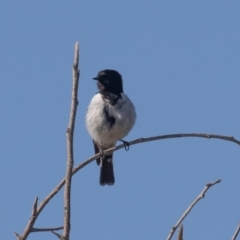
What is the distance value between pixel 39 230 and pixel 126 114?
5.76 metres

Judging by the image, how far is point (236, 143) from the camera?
3018 mm

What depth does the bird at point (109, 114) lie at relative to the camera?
8.06 metres

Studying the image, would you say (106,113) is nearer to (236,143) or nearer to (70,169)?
(236,143)

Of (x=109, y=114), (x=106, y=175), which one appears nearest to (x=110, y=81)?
(x=109, y=114)

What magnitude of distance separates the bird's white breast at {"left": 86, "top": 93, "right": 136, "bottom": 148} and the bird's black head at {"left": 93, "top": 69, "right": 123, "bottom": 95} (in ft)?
0.86

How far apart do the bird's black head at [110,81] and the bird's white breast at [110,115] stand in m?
0.26

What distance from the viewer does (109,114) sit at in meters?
8.05

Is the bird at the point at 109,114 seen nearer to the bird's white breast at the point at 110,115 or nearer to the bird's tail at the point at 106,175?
the bird's white breast at the point at 110,115

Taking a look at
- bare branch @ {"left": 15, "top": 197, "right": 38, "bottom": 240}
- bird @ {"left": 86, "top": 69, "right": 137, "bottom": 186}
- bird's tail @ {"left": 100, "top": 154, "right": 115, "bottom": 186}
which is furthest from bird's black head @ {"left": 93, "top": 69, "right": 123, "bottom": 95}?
bare branch @ {"left": 15, "top": 197, "right": 38, "bottom": 240}

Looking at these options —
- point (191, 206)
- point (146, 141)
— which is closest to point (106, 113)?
point (146, 141)

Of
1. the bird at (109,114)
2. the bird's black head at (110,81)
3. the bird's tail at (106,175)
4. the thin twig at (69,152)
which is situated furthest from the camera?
the bird's tail at (106,175)

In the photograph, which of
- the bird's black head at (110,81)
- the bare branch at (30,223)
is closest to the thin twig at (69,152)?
the bare branch at (30,223)

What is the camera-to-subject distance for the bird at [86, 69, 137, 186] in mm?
8062

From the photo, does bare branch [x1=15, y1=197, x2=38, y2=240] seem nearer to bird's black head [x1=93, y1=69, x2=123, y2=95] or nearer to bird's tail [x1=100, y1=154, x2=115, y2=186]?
bird's black head [x1=93, y1=69, x2=123, y2=95]
